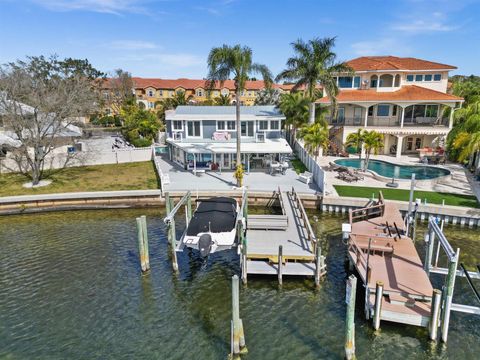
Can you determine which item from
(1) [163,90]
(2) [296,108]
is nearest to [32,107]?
(2) [296,108]

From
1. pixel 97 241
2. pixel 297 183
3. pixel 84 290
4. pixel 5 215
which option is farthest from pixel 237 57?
pixel 5 215

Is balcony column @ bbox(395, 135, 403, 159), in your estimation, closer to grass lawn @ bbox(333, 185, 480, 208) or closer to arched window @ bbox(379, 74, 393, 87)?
arched window @ bbox(379, 74, 393, 87)

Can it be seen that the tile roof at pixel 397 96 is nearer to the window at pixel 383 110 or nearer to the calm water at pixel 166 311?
the window at pixel 383 110

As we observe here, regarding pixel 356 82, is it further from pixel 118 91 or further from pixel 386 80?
pixel 118 91

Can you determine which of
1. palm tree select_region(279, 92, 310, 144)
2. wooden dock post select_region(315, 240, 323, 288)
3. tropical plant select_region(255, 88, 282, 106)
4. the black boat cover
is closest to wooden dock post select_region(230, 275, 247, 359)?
wooden dock post select_region(315, 240, 323, 288)

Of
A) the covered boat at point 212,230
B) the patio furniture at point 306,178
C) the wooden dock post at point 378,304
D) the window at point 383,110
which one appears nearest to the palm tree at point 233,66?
the patio furniture at point 306,178
